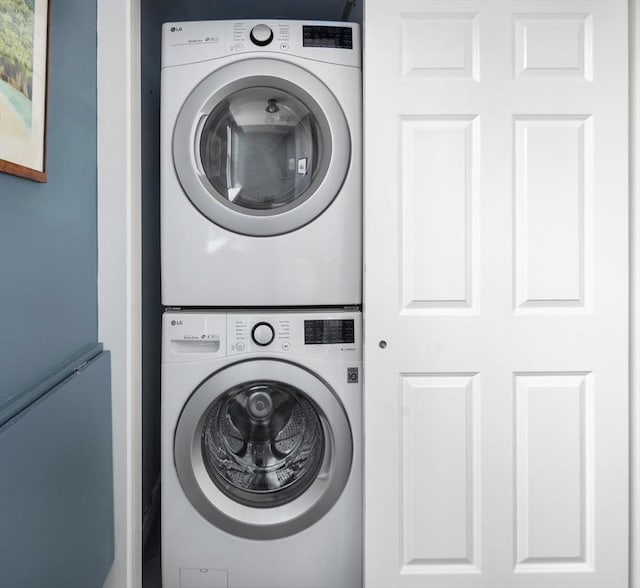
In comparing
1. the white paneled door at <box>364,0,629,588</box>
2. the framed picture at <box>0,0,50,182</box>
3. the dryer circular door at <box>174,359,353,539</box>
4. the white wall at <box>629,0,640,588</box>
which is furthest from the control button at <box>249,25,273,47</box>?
the white wall at <box>629,0,640,588</box>

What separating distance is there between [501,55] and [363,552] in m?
1.50

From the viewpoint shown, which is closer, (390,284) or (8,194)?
(8,194)

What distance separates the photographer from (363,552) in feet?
5.10

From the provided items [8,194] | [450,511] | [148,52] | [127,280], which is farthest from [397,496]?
[148,52]

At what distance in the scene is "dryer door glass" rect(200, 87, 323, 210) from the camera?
1571 mm

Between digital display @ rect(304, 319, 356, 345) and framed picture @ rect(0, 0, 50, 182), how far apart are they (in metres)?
0.80

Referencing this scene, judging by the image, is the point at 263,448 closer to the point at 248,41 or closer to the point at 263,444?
the point at 263,444

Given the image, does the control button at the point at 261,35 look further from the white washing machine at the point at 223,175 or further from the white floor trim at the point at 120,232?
the white floor trim at the point at 120,232

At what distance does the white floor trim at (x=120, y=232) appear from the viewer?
1454mm

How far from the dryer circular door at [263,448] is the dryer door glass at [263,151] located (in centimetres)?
51

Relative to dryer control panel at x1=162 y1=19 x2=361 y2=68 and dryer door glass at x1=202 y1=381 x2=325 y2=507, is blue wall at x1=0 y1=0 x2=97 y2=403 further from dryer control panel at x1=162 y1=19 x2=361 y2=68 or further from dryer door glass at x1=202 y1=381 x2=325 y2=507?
dryer door glass at x1=202 y1=381 x2=325 y2=507

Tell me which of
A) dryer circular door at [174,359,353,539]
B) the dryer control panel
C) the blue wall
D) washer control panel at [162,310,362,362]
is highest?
the dryer control panel

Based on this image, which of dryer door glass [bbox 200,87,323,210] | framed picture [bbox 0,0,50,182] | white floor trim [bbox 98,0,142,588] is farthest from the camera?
dryer door glass [bbox 200,87,323,210]

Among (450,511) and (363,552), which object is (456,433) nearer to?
(450,511)
